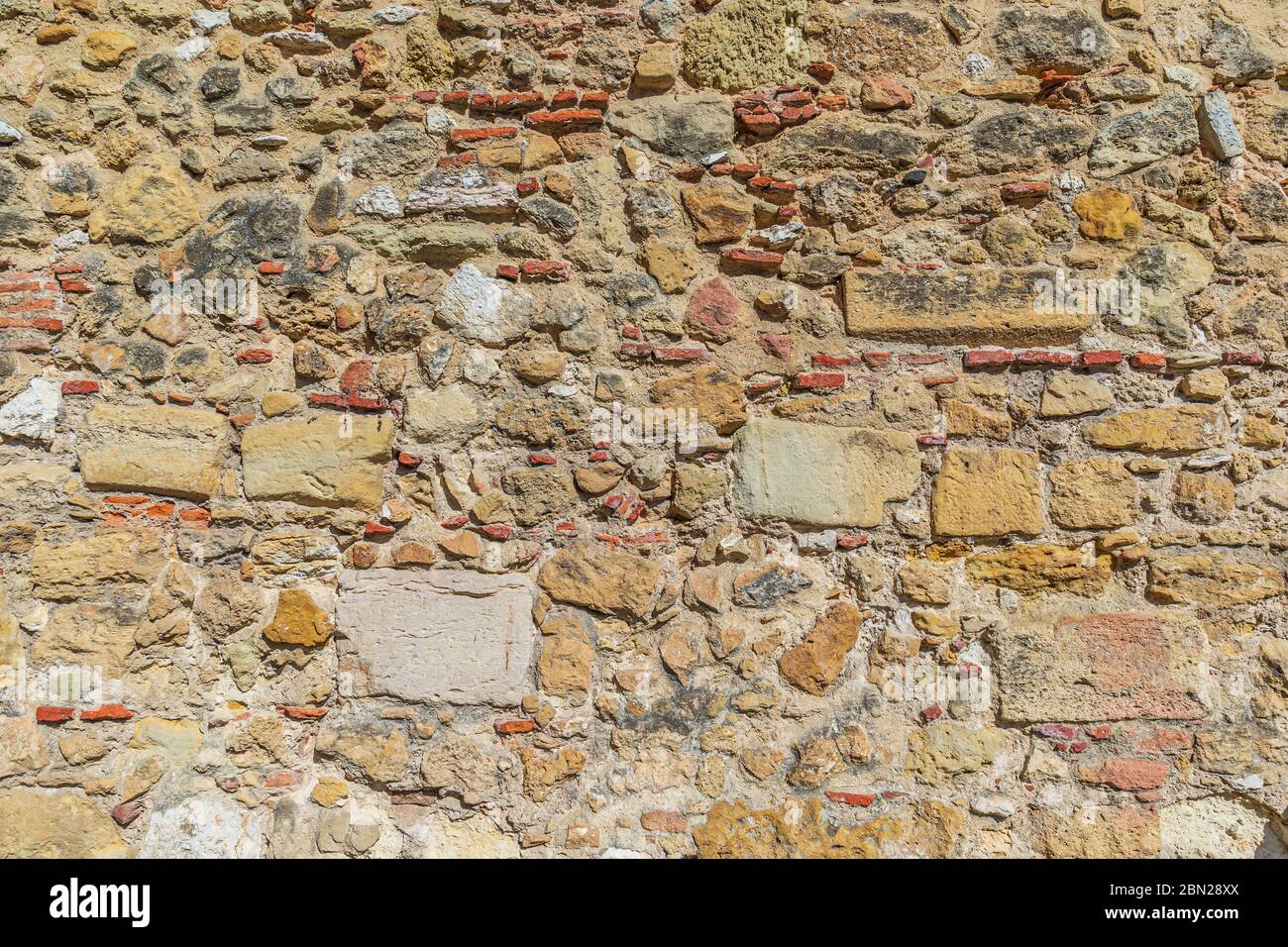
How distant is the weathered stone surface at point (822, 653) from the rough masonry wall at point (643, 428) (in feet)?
0.05

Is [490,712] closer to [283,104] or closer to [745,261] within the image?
[745,261]

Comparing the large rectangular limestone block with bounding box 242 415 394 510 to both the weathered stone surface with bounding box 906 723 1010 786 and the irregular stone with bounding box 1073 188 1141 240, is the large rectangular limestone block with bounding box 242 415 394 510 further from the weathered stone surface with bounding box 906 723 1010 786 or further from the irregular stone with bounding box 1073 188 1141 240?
the irregular stone with bounding box 1073 188 1141 240

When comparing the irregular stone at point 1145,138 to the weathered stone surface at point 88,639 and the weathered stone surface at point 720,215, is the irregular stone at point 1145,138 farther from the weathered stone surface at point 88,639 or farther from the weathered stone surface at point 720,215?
the weathered stone surface at point 88,639

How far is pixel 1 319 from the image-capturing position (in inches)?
86.7

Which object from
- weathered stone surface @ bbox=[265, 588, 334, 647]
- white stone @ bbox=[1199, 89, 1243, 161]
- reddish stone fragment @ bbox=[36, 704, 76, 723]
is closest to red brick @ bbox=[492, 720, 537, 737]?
weathered stone surface @ bbox=[265, 588, 334, 647]

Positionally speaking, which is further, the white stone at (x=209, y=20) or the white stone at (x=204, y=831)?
the white stone at (x=209, y=20)

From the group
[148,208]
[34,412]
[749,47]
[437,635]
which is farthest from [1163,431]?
[34,412]

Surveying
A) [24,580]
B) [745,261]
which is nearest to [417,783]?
[24,580]

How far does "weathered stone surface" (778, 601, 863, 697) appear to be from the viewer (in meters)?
2.17

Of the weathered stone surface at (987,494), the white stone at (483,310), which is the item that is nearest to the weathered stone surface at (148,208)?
the white stone at (483,310)

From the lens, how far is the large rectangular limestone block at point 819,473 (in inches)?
86.5

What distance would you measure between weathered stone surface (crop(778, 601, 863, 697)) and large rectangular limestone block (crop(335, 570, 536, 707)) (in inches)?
28.8

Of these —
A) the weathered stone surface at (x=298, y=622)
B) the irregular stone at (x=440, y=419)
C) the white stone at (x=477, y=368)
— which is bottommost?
the weathered stone surface at (x=298, y=622)

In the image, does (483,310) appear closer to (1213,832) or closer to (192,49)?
(192,49)
